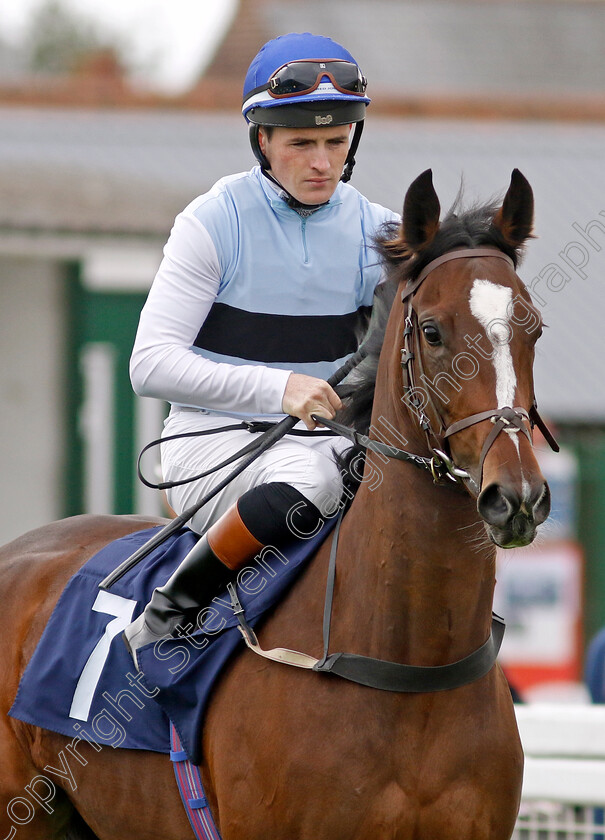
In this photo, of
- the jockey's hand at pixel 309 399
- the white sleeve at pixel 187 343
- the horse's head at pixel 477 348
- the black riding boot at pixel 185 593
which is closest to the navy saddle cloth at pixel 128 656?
the black riding boot at pixel 185 593

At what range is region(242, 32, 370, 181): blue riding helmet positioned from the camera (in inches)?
144

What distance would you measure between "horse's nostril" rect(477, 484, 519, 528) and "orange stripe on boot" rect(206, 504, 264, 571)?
0.84 metres

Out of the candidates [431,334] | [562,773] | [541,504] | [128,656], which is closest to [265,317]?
[431,334]

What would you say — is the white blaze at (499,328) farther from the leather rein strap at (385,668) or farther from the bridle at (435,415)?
the leather rein strap at (385,668)

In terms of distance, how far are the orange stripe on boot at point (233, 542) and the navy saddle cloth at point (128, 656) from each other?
68 millimetres

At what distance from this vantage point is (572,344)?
1501 centimetres

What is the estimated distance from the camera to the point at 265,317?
3.75 m

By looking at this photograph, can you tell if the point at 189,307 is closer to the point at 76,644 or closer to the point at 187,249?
the point at 187,249

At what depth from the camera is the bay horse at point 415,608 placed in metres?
3.02

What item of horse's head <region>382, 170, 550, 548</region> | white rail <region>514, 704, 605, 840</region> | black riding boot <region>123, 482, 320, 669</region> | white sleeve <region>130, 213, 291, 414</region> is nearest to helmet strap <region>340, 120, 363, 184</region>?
white sleeve <region>130, 213, 291, 414</region>

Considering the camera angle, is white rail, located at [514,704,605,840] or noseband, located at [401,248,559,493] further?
white rail, located at [514,704,605,840]

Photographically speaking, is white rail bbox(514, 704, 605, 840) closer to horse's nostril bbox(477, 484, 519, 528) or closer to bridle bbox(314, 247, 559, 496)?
bridle bbox(314, 247, 559, 496)

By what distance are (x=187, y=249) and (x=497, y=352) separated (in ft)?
3.67

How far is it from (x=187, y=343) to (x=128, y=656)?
0.97 metres
